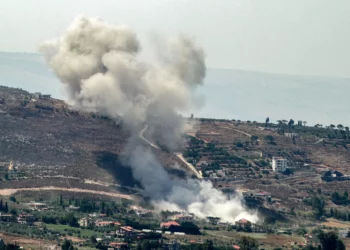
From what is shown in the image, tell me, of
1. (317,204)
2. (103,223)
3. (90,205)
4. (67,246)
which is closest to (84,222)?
(103,223)

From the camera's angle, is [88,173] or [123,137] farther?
[123,137]

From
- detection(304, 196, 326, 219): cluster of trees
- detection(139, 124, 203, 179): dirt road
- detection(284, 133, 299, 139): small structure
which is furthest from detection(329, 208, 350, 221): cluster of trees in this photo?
detection(284, 133, 299, 139): small structure

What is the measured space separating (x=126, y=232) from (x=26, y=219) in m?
10.5

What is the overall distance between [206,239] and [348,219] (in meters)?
28.3

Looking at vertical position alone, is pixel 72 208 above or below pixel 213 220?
above

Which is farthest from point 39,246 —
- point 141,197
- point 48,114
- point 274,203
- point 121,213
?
point 48,114

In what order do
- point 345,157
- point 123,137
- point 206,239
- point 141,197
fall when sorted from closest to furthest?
point 206,239 → point 141,197 → point 123,137 → point 345,157

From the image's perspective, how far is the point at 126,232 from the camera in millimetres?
105250

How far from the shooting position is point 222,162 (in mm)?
144375

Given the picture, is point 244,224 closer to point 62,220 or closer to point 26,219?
point 62,220

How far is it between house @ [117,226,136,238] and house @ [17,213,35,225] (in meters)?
9.08

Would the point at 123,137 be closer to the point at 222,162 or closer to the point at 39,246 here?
the point at 222,162

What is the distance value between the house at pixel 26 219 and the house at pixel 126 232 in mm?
9077

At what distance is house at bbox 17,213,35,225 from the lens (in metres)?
107
